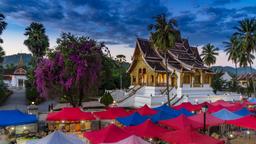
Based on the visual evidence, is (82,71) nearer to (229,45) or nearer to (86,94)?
(86,94)

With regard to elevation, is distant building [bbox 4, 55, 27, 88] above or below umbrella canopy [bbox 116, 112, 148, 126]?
above

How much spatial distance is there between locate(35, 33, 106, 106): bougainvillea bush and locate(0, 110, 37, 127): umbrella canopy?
18.8ft

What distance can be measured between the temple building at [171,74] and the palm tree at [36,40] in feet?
59.2

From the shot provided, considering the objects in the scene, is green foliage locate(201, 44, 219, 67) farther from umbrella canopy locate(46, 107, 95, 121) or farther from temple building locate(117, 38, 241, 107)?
umbrella canopy locate(46, 107, 95, 121)

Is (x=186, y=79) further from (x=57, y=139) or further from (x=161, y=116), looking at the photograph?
(x=57, y=139)

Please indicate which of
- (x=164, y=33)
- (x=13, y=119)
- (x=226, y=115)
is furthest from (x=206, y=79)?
(x=13, y=119)

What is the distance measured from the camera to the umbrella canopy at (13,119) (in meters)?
17.9

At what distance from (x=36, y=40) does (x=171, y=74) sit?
89.1ft

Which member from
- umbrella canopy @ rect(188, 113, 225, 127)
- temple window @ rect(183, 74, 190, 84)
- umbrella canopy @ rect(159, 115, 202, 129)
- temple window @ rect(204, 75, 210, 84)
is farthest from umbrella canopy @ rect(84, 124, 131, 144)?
temple window @ rect(204, 75, 210, 84)

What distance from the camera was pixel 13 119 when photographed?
1827 centimetres

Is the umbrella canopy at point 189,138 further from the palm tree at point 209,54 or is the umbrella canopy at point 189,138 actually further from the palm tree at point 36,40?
the palm tree at point 209,54

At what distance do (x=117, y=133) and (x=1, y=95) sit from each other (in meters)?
33.7

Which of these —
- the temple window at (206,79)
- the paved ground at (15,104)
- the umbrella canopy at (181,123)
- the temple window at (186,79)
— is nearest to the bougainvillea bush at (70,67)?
the umbrella canopy at (181,123)

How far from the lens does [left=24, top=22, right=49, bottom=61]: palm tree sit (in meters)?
55.8
